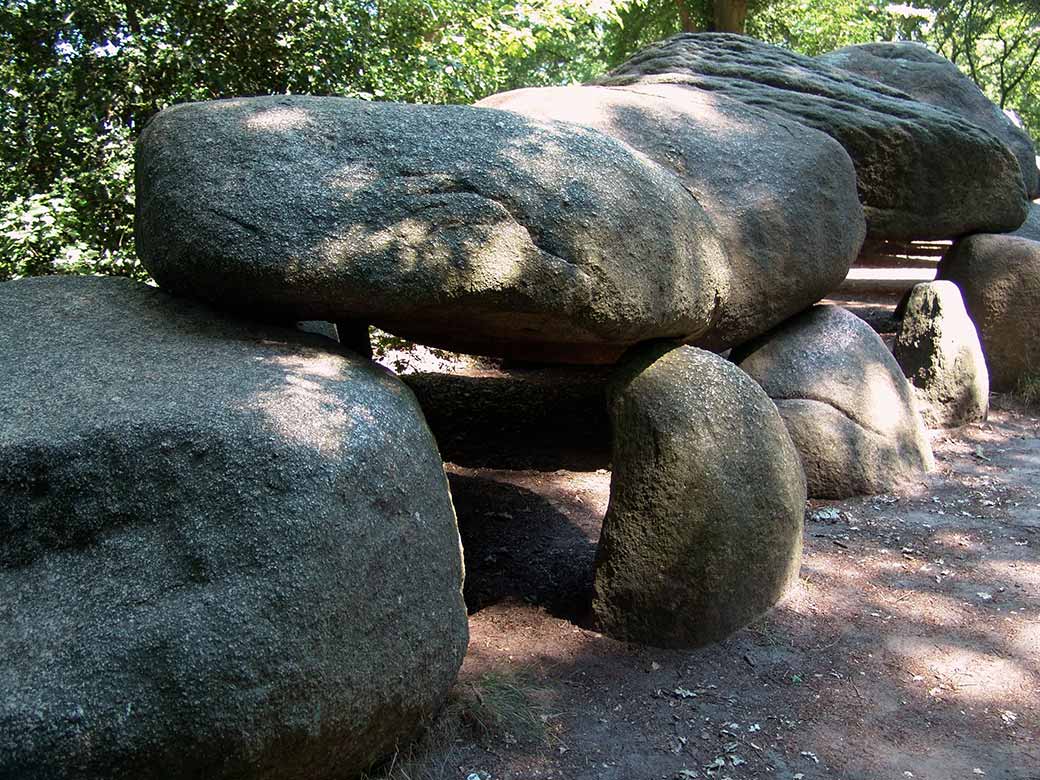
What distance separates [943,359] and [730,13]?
7.99 metres

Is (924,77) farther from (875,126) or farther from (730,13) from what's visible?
(730,13)

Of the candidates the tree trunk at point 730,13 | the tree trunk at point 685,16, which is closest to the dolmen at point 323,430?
the tree trunk at point 730,13

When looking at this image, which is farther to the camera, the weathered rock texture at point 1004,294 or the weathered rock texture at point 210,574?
the weathered rock texture at point 1004,294

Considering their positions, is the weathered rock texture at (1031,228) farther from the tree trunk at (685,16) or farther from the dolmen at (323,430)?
the tree trunk at (685,16)

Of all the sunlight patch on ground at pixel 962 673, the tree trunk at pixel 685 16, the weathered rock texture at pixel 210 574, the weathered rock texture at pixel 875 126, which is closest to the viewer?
the weathered rock texture at pixel 210 574

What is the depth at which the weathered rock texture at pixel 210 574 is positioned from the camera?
6.70 feet

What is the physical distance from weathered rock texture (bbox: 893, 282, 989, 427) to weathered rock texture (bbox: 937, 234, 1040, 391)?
651 millimetres

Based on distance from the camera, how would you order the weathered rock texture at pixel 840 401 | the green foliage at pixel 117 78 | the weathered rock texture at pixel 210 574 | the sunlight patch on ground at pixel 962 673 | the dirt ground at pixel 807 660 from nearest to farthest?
the weathered rock texture at pixel 210 574, the dirt ground at pixel 807 660, the sunlight patch on ground at pixel 962 673, the weathered rock texture at pixel 840 401, the green foliage at pixel 117 78

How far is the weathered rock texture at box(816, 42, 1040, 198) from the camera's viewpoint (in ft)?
23.8

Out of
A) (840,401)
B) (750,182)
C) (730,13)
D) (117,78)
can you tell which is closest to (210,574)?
(750,182)

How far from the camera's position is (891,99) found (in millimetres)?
6000

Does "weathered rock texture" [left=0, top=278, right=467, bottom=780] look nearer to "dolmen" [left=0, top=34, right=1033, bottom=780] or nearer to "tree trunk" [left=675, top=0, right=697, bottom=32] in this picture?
"dolmen" [left=0, top=34, right=1033, bottom=780]

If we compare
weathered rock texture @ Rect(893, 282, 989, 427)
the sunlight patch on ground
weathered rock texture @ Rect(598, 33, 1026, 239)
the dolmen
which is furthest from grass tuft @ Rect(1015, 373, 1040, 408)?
the sunlight patch on ground

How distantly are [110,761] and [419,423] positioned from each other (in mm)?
1114
